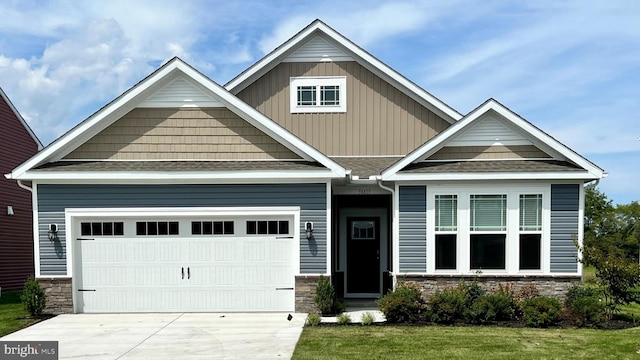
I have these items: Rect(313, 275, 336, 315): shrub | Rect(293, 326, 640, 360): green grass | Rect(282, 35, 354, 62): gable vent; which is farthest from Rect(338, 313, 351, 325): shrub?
Rect(282, 35, 354, 62): gable vent

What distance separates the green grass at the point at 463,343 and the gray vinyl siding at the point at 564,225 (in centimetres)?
176

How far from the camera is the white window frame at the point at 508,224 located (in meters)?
10.6

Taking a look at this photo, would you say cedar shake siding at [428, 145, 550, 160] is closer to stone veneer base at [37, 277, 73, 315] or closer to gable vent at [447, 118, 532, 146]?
gable vent at [447, 118, 532, 146]

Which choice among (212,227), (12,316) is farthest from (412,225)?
(12,316)

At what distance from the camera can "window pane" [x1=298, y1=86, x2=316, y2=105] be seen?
14.0 meters

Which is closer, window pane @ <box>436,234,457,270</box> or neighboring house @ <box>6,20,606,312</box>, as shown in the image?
neighboring house @ <box>6,20,606,312</box>

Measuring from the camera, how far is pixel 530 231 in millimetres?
10711

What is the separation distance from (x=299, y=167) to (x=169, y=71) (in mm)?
3695

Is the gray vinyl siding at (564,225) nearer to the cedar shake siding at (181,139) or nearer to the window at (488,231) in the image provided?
the window at (488,231)

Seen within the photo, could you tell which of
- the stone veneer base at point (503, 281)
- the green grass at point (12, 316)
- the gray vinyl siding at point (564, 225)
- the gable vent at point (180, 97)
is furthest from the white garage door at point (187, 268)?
the gray vinyl siding at point (564, 225)

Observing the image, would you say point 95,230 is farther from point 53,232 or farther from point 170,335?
point 170,335

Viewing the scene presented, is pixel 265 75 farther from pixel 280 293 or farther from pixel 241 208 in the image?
pixel 280 293

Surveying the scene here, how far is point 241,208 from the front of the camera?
35.5 feet

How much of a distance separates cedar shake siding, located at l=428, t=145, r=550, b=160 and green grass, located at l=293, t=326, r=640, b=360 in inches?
153
